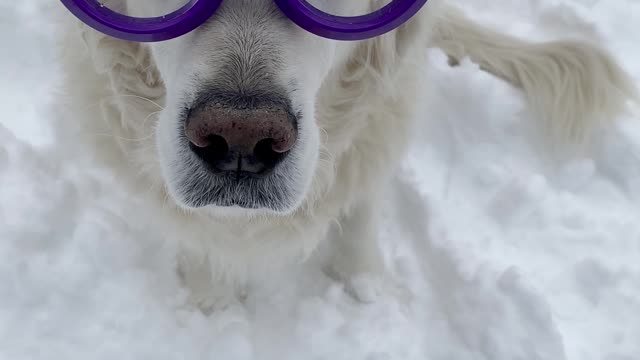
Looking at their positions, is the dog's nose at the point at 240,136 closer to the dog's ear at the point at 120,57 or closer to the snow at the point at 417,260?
the dog's ear at the point at 120,57

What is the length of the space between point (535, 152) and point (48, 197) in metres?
2.03

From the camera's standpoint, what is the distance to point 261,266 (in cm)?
240

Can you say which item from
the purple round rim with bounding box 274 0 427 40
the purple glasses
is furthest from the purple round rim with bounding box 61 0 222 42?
the purple round rim with bounding box 274 0 427 40

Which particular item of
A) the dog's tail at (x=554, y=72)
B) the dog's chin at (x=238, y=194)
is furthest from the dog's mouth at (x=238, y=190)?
the dog's tail at (x=554, y=72)

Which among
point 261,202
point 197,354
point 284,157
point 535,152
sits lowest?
point 197,354

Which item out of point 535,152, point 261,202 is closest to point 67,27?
point 261,202

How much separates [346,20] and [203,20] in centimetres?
33

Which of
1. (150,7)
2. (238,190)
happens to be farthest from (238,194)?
(150,7)

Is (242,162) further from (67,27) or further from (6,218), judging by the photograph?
(6,218)

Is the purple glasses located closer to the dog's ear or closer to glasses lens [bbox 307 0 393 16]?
glasses lens [bbox 307 0 393 16]

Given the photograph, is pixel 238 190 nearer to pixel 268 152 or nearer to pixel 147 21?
pixel 268 152

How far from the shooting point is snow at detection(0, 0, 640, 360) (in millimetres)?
2350

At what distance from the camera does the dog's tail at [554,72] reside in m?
2.91

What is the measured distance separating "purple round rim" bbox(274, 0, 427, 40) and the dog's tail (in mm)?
1393
